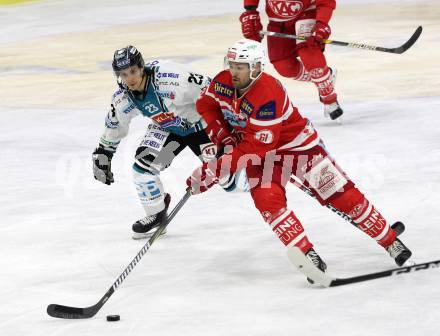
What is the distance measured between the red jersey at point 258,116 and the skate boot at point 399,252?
2.09 feet

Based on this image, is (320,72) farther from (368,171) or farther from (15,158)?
(15,158)

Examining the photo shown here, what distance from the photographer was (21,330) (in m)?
4.24

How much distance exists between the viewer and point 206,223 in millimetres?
6051

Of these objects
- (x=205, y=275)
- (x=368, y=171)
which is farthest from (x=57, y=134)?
(x=205, y=275)

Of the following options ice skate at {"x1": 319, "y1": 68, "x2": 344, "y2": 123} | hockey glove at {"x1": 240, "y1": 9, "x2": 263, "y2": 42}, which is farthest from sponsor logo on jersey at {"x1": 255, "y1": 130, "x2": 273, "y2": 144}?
hockey glove at {"x1": 240, "y1": 9, "x2": 263, "y2": 42}

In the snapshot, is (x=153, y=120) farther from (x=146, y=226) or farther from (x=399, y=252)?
(x=399, y=252)

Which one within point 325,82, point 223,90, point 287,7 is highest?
point 223,90

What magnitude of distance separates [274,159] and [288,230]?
1.42 ft

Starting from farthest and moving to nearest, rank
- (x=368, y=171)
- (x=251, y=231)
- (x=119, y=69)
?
1. (x=368, y=171)
2. (x=251, y=231)
3. (x=119, y=69)

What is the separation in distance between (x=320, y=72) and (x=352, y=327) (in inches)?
180

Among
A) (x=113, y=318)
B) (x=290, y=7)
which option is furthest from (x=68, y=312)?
(x=290, y=7)

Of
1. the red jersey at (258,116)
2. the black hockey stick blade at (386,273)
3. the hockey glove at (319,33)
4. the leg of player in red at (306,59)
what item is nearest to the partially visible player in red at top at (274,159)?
the red jersey at (258,116)

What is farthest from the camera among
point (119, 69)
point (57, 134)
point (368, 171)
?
point (57, 134)

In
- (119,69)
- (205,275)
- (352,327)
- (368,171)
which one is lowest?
(368,171)
